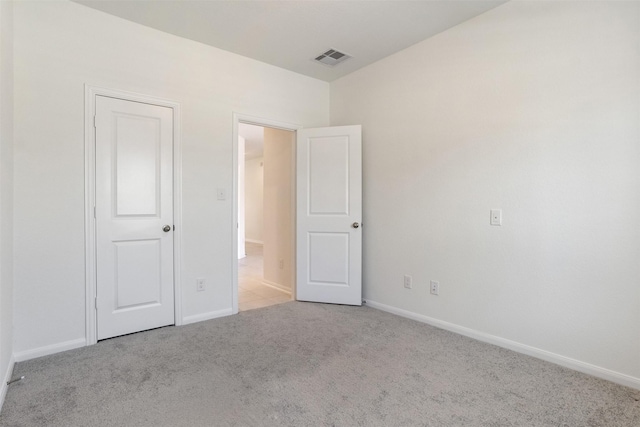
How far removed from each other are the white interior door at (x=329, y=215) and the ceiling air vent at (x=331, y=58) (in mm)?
678

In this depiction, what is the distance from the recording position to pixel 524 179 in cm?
240

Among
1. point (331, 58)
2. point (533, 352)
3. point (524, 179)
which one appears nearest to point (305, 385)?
point (533, 352)

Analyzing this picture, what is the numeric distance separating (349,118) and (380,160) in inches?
28.4

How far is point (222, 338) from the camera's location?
267 cm

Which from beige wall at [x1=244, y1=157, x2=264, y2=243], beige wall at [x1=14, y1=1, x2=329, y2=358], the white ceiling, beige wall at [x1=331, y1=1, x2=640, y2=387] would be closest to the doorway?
beige wall at [x1=14, y1=1, x2=329, y2=358]

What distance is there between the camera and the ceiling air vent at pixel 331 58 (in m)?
3.27

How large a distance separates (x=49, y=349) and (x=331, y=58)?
11.4 ft

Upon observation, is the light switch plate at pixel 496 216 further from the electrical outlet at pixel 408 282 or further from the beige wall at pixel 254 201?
the beige wall at pixel 254 201

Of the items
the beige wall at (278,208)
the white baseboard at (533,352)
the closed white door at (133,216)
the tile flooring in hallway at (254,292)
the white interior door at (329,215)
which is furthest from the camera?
the beige wall at (278,208)

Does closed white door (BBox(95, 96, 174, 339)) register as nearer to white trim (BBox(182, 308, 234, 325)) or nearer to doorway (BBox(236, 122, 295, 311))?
white trim (BBox(182, 308, 234, 325))

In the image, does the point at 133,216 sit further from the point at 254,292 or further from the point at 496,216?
the point at 496,216

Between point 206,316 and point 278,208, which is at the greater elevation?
point 278,208

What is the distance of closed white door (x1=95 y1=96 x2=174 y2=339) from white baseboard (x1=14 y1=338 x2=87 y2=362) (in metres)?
0.14

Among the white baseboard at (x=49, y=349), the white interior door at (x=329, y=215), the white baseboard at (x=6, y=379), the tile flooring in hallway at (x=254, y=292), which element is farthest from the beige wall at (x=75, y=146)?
the white interior door at (x=329, y=215)
